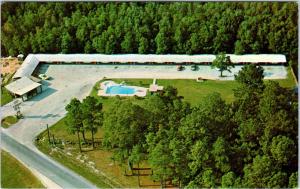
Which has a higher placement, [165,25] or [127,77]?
[165,25]

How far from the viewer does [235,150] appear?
156ft

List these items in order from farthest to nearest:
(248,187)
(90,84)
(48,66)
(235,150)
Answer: (48,66)
(90,84)
(235,150)
(248,187)

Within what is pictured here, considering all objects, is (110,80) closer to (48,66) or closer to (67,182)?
(48,66)

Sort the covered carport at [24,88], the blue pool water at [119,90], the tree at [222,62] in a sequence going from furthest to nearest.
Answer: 1. the tree at [222,62]
2. the blue pool water at [119,90]
3. the covered carport at [24,88]

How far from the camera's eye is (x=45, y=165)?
53.3 metres

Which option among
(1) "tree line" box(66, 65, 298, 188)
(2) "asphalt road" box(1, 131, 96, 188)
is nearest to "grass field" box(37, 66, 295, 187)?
(2) "asphalt road" box(1, 131, 96, 188)

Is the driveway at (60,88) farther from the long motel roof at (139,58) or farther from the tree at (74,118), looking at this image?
the tree at (74,118)

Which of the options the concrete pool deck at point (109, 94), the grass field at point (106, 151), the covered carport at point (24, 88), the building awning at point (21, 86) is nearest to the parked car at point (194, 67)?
the grass field at point (106, 151)

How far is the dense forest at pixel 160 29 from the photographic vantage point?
247 ft

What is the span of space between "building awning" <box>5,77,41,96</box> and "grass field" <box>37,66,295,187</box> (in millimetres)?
7302

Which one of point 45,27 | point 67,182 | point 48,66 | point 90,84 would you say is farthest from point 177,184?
point 45,27

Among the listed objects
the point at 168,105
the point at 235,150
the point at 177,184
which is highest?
the point at 168,105

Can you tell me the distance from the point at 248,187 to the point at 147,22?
126 ft

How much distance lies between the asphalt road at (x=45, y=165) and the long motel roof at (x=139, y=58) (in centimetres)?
1772
